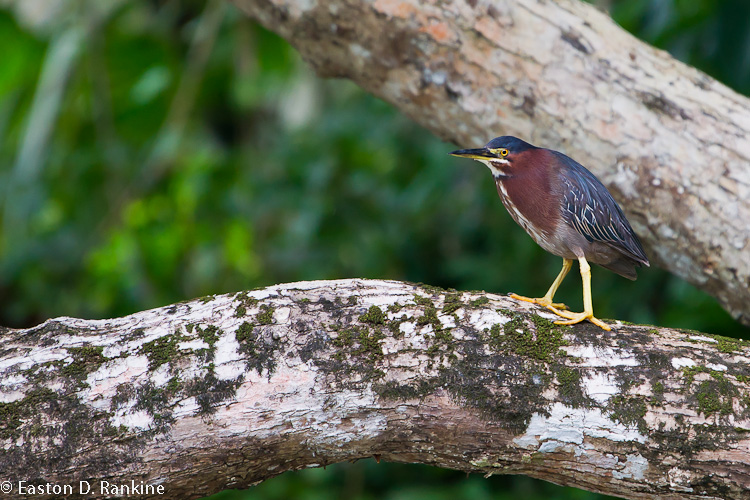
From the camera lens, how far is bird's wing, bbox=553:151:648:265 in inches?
101

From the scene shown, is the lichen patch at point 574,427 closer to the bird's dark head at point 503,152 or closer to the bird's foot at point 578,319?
the bird's foot at point 578,319

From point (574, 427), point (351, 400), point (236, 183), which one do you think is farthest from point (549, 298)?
point (236, 183)

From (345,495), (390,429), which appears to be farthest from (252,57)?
(390,429)

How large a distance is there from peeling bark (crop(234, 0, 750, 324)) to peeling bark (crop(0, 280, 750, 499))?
2.57 ft

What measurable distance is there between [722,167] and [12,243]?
508 centimetres

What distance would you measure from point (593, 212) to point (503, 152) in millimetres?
391

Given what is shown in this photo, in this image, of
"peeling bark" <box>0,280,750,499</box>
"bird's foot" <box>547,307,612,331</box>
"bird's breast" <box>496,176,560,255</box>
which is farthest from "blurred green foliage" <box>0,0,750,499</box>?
"peeling bark" <box>0,280,750,499</box>

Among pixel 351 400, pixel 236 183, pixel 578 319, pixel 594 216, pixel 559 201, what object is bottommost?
pixel 578 319

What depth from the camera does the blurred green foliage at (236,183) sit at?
4305 mm

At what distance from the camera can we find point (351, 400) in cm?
204

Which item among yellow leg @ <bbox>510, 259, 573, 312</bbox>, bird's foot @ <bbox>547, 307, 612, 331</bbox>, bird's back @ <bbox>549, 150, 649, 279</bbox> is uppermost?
bird's back @ <bbox>549, 150, 649, 279</bbox>

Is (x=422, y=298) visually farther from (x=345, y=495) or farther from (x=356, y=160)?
(x=345, y=495)

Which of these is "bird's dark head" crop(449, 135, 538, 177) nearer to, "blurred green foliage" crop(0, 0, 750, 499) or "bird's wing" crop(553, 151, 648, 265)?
"bird's wing" crop(553, 151, 648, 265)

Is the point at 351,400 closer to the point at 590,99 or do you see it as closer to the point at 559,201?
the point at 559,201
